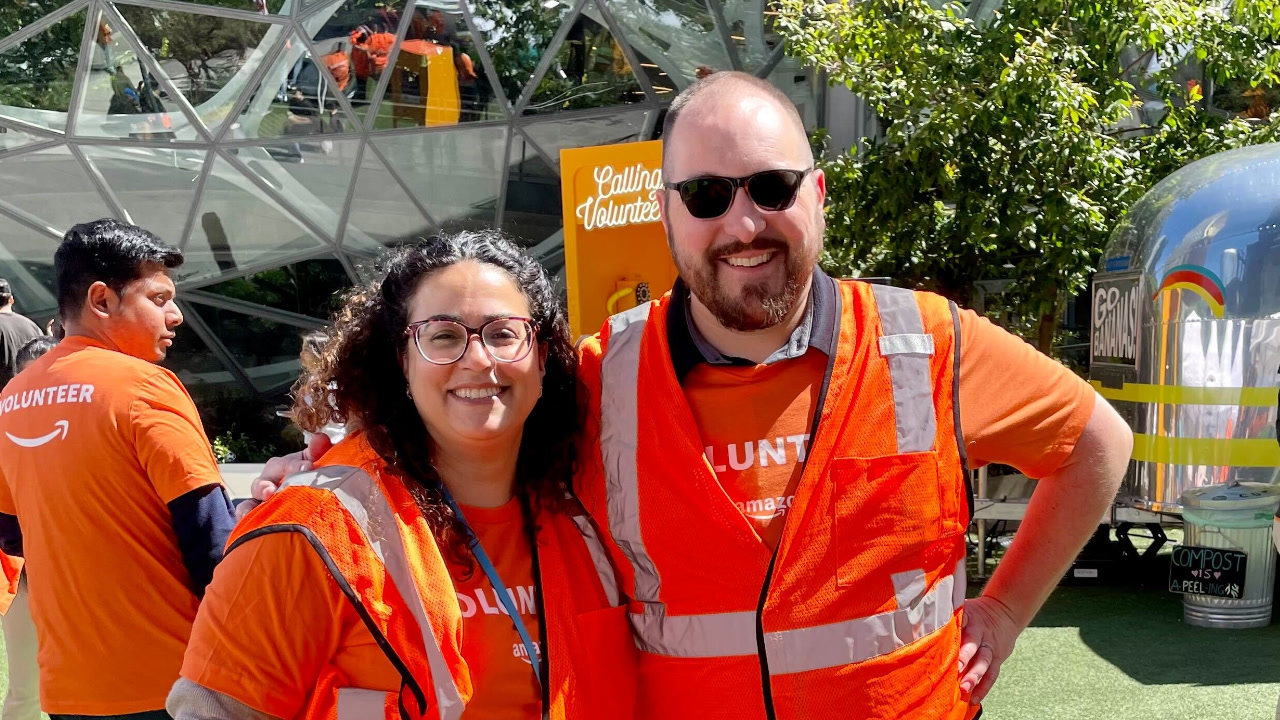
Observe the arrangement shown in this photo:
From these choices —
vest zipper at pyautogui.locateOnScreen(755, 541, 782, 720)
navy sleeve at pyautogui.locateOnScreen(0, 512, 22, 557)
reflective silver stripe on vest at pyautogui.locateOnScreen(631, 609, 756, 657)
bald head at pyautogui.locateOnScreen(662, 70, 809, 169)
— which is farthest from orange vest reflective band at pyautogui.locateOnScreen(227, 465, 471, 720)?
navy sleeve at pyautogui.locateOnScreen(0, 512, 22, 557)

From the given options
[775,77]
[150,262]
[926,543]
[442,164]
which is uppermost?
[775,77]

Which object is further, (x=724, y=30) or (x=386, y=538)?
(x=724, y=30)

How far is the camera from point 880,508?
6.88 ft

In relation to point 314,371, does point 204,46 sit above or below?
above

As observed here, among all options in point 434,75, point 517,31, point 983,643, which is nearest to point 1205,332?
point 983,643

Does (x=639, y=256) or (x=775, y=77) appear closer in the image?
(x=639, y=256)

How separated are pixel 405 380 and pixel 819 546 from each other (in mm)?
809

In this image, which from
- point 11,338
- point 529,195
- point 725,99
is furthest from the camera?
point 529,195

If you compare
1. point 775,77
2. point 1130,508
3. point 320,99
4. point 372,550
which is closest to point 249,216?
point 320,99

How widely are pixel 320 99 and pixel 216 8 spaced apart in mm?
1295

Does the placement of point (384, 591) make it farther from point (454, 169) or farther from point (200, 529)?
point (454, 169)

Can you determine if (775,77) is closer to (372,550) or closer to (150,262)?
(150,262)

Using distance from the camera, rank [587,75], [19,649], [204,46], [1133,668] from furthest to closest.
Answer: [587,75] < [204,46] < [1133,668] < [19,649]

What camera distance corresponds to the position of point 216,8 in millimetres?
11602
